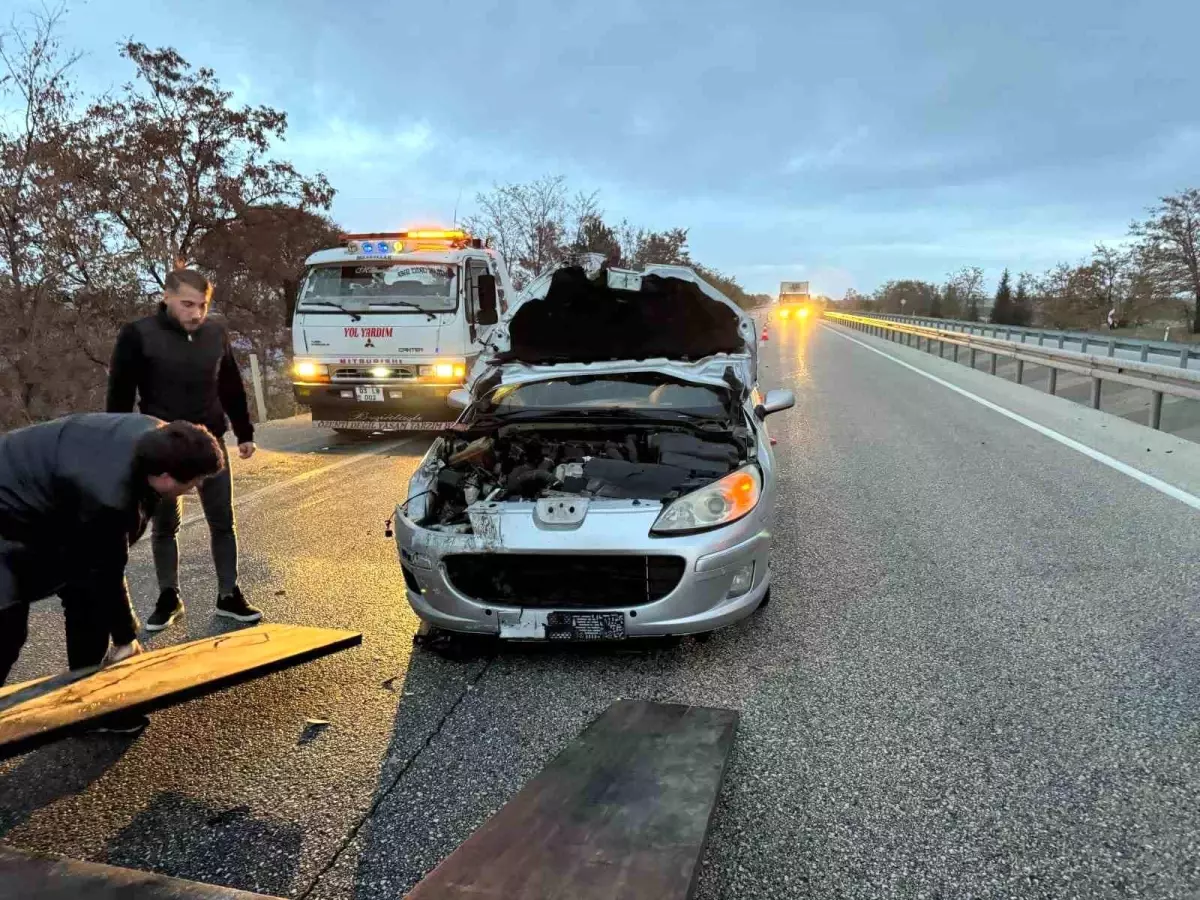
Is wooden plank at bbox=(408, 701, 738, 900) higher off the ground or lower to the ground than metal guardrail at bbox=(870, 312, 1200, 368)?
lower

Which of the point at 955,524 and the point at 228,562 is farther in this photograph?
the point at 955,524

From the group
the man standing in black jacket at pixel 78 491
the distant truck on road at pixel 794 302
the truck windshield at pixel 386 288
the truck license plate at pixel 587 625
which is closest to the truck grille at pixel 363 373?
the truck windshield at pixel 386 288

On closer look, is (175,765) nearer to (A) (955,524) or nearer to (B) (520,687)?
(B) (520,687)

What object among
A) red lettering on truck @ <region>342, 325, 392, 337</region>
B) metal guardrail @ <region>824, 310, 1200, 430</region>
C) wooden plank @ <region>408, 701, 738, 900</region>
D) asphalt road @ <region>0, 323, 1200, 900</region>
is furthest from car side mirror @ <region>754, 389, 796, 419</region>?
metal guardrail @ <region>824, 310, 1200, 430</region>

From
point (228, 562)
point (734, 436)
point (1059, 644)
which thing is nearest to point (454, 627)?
point (228, 562)

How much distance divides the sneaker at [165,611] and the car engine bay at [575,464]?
1.59m

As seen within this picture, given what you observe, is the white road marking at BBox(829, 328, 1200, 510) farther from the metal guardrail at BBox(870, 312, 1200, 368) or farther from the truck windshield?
the truck windshield

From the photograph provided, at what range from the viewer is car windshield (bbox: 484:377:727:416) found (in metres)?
4.71

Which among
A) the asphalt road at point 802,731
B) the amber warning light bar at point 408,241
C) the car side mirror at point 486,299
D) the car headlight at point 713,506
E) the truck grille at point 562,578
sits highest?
the amber warning light bar at point 408,241

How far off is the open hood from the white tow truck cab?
3.74 metres

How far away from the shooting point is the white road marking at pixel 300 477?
6426 mm

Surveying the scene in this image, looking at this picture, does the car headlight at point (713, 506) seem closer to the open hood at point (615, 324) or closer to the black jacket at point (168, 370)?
the open hood at point (615, 324)

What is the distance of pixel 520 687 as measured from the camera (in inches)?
133

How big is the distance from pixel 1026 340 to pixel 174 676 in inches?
1039
